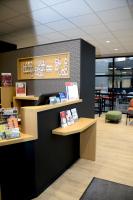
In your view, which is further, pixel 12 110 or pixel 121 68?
pixel 121 68

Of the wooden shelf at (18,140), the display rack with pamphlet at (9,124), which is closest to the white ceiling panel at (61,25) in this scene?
the display rack with pamphlet at (9,124)

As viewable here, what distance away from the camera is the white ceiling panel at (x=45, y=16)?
3.22 m

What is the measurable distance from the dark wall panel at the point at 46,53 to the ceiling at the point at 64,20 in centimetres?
55

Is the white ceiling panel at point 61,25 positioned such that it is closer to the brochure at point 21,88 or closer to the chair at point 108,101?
the brochure at point 21,88

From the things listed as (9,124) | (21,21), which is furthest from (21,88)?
→ (9,124)

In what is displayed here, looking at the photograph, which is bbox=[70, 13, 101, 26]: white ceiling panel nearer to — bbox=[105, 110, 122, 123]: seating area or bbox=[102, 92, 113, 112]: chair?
bbox=[105, 110, 122, 123]: seating area

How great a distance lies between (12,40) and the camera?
5.13 meters

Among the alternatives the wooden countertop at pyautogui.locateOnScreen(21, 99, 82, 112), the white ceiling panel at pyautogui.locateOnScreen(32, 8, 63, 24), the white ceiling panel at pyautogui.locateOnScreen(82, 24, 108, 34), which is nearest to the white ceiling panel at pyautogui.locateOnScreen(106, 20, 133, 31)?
the white ceiling panel at pyautogui.locateOnScreen(82, 24, 108, 34)

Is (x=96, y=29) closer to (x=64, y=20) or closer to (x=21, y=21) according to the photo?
(x=64, y=20)

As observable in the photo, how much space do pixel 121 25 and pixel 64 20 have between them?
1329 mm

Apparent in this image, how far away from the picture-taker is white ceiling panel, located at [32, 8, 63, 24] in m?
3.22

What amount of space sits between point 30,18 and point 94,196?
3303 millimetres

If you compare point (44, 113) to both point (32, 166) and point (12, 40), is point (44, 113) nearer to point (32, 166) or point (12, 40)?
point (32, 166)

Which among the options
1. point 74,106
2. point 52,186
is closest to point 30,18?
point 74,106
